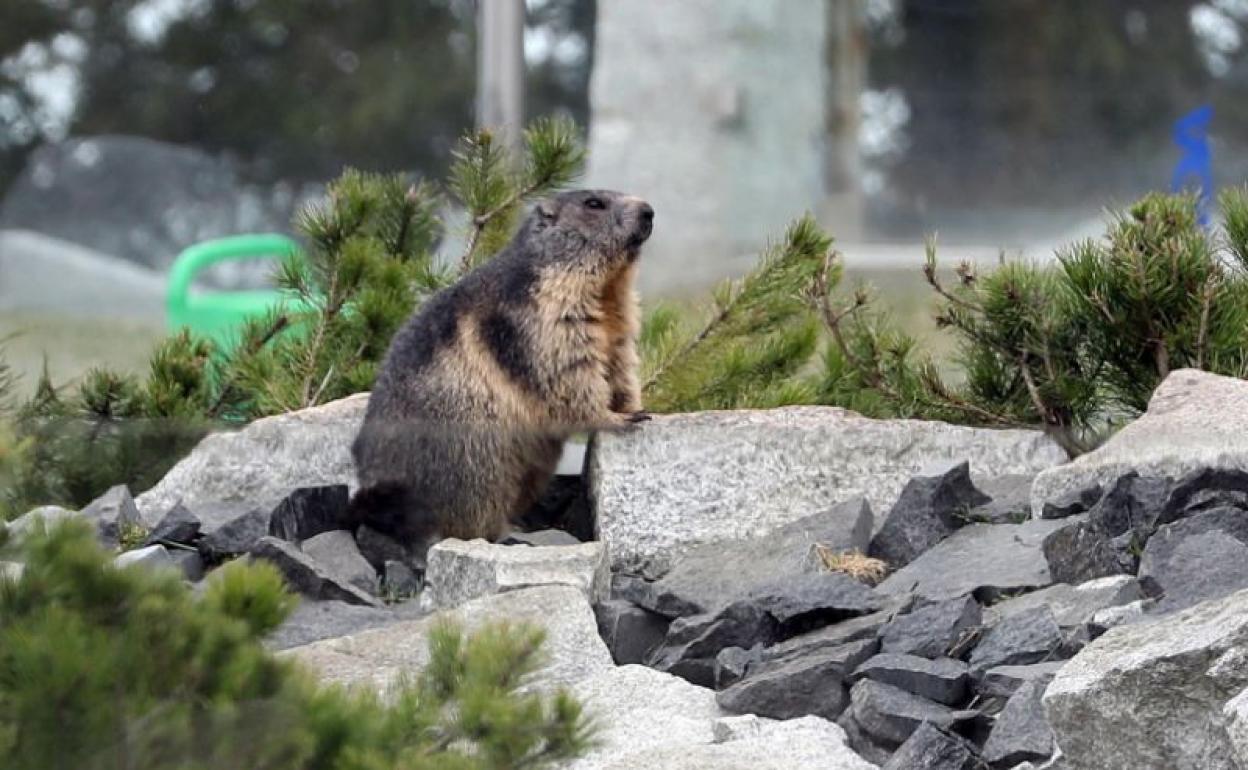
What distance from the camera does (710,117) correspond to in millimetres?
12086

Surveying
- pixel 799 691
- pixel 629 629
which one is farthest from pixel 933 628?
pixel 629 629

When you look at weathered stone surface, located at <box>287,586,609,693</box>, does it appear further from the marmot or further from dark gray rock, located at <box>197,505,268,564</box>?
the marmot

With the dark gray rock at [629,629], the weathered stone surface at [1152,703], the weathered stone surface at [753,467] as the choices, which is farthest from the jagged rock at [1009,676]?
the weathered stone surface at [753,467]

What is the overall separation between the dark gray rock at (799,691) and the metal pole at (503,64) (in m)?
5.28

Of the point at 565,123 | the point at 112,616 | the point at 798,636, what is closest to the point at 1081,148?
the point at 565,123

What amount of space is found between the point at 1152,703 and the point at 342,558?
1891mm

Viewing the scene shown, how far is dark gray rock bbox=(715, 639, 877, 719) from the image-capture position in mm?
3129

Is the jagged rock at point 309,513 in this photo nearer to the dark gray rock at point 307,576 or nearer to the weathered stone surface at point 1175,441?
the dark gray rock at point 307,576

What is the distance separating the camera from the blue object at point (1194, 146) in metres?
10.4

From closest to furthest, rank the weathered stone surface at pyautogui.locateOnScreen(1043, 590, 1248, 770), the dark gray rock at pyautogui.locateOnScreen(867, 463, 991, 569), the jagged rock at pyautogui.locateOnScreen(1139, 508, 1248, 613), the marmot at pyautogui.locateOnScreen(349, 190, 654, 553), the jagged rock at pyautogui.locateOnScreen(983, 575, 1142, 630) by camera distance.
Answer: the weathered stone surface at pyautogui.locateOnScreen(1043, 590, 1248, 770), the jagged rock at pyautogui.locateOnScreen(1139, 508, 1248, 613), the jagged rock at pyautogui.locateOnScreen(983, 575, 1142, 630), the dark gray rock at pyautogui.locateOnScreen(867, 463, 991, 569), the marmot at pyautogui.locateOnScreen(349, 190, 654, 553)

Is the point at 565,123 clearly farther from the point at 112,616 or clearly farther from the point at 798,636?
the point at 112,616

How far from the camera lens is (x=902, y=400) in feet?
15.4

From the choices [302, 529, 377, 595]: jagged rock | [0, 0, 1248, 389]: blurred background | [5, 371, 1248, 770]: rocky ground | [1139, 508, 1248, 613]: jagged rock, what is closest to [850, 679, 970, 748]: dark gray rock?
[5, 371, 1248, 770]: rocky ground

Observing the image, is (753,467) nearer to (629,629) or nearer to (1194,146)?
(629,629)
